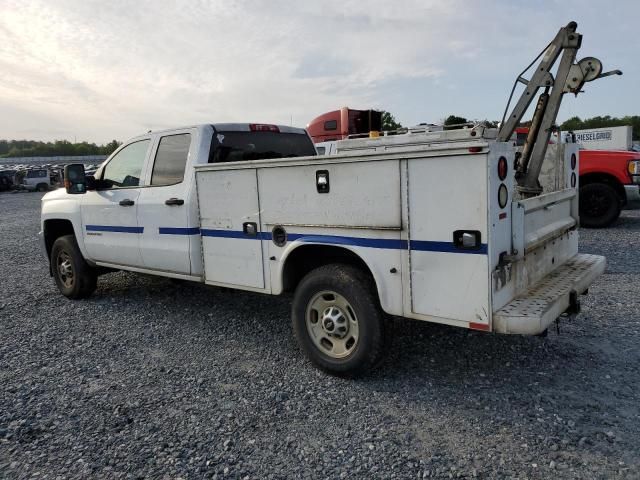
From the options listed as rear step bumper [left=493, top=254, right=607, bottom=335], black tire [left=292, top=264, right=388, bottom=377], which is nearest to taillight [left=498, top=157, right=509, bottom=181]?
rear step bumper [left=493, top=254, right=607, bottom=335]

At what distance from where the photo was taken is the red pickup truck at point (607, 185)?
10.1m

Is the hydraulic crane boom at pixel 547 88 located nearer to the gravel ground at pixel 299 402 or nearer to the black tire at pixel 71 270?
→ the gravel ground at pixel 299 402

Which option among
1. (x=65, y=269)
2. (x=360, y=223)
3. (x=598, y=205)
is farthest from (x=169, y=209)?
(x=598, y=205)

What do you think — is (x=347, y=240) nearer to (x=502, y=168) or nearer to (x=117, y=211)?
(x=502, y=168)

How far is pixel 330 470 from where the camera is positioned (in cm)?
290

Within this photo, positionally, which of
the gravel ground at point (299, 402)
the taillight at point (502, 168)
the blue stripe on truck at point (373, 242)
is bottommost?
the gravel ground at point (299, 402)

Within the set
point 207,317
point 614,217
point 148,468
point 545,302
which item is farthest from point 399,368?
point 614,217

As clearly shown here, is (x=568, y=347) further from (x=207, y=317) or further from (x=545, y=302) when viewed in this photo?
(x=207, y=317)

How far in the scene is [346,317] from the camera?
390 cm

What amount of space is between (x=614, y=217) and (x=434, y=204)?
→ 8.58 m

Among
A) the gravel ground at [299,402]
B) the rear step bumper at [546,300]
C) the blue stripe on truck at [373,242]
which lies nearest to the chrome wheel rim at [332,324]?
the gravel ground at [299,402]

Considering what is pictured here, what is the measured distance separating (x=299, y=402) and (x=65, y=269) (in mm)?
4440

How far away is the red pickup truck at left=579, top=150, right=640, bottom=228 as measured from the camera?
33.1 feet

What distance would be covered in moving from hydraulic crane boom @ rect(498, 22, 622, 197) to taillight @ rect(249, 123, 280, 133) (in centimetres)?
250
